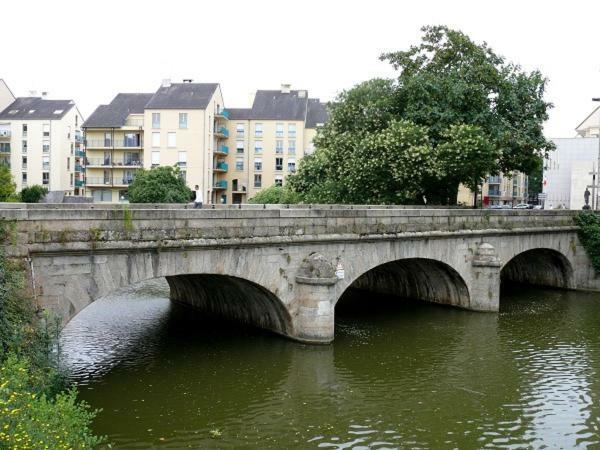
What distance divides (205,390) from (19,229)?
249 inches

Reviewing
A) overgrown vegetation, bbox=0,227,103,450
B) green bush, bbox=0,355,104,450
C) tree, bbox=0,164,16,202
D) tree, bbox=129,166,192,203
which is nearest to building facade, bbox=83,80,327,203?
tree, bbox=0,164,16,202

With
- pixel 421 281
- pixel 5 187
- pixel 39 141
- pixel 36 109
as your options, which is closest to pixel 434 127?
pixel 421 281

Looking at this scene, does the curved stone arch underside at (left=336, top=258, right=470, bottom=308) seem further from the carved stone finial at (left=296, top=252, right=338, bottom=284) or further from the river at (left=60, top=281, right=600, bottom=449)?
the carved stone finial at (left=296, top=252, right=338, bottom=284)

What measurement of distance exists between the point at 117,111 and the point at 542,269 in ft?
179

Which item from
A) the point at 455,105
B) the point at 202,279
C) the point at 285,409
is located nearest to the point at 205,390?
the point at 285,409

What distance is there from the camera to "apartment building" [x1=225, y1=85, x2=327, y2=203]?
78875 millimetres

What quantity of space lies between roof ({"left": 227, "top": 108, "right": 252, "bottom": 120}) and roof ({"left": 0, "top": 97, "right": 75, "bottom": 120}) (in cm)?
2002

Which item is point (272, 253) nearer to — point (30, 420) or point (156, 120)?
point (30, 420)

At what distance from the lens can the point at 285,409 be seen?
16406 millimetres

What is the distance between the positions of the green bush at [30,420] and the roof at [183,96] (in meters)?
60.1

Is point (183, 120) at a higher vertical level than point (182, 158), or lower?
higher

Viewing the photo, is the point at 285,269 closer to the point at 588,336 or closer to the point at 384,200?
the point at 588,336

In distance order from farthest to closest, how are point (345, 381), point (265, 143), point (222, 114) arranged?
point (265, 143)
point (222, 114)
point (345, 381)

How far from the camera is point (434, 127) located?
35.7 metres
